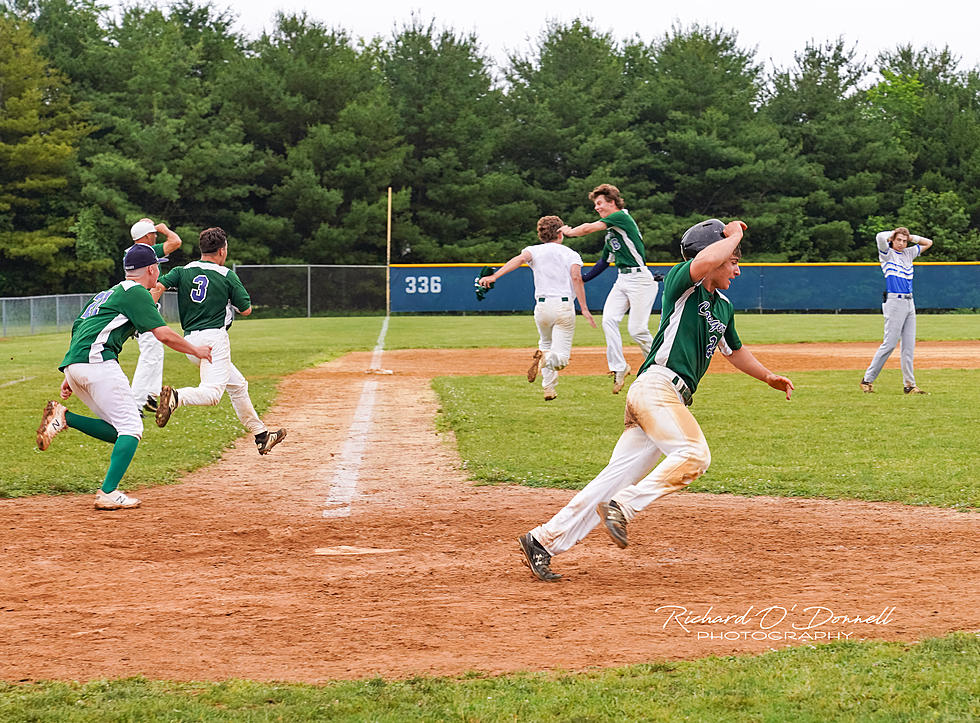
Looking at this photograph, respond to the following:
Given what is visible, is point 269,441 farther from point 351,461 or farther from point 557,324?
point 557,324

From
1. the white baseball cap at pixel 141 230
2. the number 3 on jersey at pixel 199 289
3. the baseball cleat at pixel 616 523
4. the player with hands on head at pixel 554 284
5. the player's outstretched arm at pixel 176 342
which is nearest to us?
the baseball cleat at pixel 616 523

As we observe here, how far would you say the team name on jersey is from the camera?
6148 mm

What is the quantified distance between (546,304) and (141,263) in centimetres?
662

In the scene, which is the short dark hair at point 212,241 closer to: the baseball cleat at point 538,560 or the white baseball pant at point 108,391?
the white baseball pant at point 108,391

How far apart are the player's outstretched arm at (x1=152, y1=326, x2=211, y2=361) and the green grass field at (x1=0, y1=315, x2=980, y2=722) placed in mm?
1672

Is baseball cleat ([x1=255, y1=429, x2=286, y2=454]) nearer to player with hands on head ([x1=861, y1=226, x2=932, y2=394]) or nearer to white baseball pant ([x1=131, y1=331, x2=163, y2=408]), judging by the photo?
white baseball pant ([x1=131, y1=331, x2=163, y2=408])

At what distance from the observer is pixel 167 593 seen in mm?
6043

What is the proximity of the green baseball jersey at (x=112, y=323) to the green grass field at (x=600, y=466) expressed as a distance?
4.82 feet

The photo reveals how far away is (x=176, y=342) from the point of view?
27.2 feet

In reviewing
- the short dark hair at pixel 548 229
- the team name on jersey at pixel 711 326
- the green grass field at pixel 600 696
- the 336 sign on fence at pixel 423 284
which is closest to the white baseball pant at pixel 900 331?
the short dark hair at pixel 548 229

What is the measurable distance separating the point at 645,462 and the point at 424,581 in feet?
4.50

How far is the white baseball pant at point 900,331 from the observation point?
15.3 metres

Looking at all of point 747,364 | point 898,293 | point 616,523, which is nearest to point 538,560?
point 616,523

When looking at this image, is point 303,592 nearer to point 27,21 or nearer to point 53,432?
point 53,432
